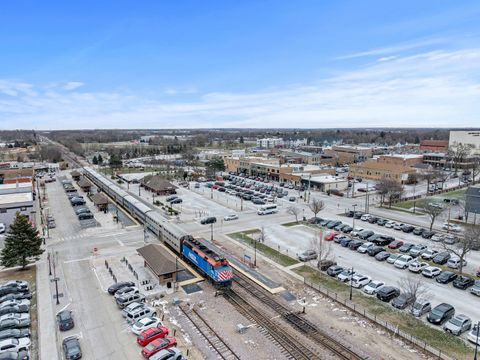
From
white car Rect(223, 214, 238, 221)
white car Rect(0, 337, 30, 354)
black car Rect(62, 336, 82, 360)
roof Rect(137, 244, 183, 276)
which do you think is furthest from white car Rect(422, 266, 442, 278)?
white car Rect(0, 337, 30, 354)

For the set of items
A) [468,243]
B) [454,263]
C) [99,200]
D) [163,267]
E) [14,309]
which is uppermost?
[468,243]


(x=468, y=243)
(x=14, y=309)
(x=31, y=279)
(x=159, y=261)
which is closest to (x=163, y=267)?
(x=159, y=261)

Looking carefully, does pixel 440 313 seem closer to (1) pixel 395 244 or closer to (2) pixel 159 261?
(1) pixel 395 244

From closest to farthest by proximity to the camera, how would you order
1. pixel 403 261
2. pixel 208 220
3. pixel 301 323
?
pixel 301 323 → pixel 403 261 → pixel 208 220

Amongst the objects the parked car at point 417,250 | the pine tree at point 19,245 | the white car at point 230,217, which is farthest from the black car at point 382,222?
the pine tree at point 19,245

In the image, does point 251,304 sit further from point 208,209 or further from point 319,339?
point 208,209
